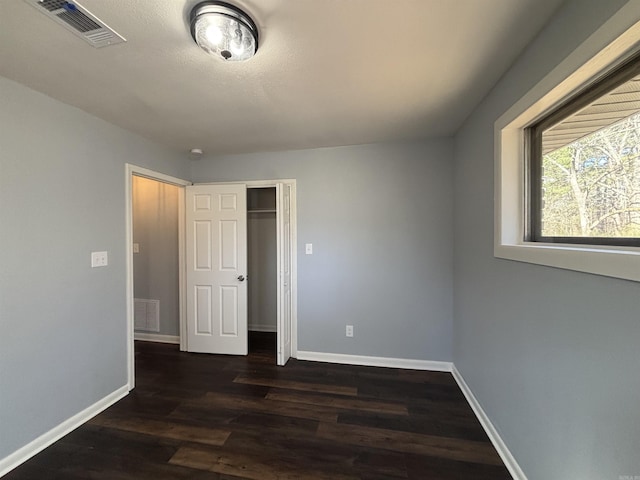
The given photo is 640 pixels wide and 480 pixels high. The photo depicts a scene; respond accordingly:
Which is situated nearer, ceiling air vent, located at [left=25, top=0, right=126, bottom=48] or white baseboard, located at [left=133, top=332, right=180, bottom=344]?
ceiling air vent, located at [left=25, top=0, right=126, bottom=48]

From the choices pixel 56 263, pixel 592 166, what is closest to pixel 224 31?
pixel 592 166

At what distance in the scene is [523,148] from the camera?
1.60 meters

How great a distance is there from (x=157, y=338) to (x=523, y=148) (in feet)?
14.5

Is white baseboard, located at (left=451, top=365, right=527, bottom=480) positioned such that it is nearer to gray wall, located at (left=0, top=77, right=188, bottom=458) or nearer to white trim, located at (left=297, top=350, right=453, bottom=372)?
white trim, located at (left=297, top=350, right=453, bottom=372)

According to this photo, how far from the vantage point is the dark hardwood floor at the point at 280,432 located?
1.58 meters

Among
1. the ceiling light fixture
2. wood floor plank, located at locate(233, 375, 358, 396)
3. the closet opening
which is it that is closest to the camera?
the ceiling light fixture

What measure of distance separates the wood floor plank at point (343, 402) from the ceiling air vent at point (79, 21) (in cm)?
265

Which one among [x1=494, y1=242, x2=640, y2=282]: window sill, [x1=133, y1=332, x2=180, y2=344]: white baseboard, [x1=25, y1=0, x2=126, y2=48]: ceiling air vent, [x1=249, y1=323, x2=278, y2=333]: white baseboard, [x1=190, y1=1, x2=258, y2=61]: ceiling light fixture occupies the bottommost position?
[x1=249, y1=323, x2=278, y2=333]: white baseboard

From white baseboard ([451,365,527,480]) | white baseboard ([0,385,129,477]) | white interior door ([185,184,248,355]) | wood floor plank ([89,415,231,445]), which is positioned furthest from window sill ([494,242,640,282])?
white baseboard ([0,385,129,477])

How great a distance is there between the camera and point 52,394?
185 centimetres

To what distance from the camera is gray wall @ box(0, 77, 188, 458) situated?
164 cm

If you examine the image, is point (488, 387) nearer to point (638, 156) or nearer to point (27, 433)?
point (638, 156)

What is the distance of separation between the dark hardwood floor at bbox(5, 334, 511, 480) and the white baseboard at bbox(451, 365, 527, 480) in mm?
42

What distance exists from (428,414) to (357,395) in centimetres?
59
